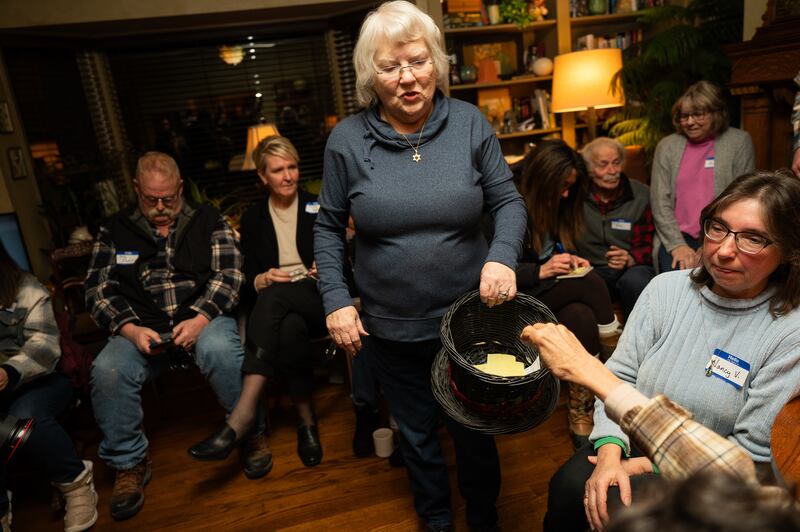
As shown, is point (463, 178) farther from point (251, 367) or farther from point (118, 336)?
point (118, 336)

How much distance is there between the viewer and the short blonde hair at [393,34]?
1228 millimetres

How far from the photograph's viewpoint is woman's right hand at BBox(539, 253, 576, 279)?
2.29m

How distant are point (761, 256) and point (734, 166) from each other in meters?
1.84

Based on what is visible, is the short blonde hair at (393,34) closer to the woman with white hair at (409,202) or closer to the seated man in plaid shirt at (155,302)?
the woman with white hair at (409,202)

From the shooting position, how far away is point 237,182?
4.62m

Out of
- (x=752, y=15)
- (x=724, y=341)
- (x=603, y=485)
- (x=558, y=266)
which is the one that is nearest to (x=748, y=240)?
(x=724, y=341)

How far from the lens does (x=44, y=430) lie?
1.95 m

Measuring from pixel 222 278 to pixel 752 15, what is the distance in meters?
3.09

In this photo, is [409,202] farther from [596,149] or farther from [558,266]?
[596,149]

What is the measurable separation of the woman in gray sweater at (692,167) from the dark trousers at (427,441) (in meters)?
1.57

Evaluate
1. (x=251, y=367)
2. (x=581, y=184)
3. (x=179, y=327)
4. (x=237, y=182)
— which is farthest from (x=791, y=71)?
(x=237, y=182)

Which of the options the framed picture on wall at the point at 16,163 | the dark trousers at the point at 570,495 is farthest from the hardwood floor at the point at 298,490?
the framed picture on wall at the point at 16,163

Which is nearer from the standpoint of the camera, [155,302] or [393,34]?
[393,34]

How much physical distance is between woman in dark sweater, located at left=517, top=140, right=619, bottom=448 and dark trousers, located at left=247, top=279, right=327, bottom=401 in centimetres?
93
